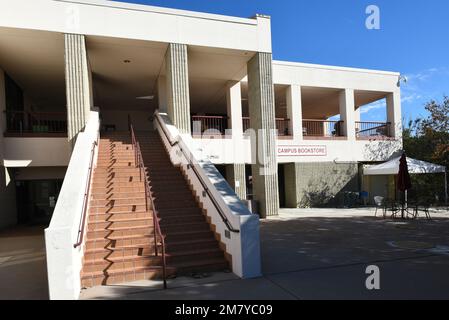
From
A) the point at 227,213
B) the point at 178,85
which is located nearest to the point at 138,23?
the point at 178,85

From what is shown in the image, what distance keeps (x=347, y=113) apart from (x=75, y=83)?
13.0m

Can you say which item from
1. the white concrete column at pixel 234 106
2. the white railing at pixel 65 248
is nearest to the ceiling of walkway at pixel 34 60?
the white railing at pixel 65 248

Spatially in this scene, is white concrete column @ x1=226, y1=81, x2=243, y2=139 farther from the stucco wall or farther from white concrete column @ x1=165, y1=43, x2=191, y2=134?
the stucco wall

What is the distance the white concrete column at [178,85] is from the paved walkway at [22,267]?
553 cm

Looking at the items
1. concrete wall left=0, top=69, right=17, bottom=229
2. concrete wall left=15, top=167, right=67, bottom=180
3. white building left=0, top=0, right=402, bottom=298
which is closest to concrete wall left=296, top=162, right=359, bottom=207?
white building left=0, top=0, right=402, bottom=298

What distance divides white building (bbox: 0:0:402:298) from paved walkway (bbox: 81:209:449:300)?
467 mm

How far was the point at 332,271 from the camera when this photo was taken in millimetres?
5344

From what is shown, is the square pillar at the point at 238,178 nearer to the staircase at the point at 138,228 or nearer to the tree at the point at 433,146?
the staircase at the point at 138,228

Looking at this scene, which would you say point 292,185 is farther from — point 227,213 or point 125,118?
point 125,118

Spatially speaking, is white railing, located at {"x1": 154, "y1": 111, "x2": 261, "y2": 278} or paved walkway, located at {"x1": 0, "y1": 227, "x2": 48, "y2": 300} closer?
paved walkway, located at {"x1": 0, "y1": 227, "x2": 48, "y2": 300}

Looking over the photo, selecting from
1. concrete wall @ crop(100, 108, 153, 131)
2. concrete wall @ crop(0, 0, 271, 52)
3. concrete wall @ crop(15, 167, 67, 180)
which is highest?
concrete wall @ crop(0, 0, 271, 52)

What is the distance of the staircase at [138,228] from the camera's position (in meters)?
5.32

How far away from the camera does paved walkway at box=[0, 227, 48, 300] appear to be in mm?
4878

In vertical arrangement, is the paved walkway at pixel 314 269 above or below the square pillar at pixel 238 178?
below
